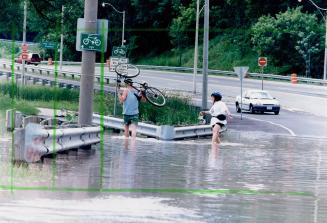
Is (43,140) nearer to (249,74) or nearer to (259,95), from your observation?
(259,95)

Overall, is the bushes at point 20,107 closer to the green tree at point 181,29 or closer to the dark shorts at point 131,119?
the dark shorts at point 131,119

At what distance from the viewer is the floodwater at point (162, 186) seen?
10.6 m

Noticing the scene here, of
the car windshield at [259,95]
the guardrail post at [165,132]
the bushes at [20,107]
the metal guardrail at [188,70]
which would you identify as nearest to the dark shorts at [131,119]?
the guardrail post at [165,132]

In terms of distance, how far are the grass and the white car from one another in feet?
32.5

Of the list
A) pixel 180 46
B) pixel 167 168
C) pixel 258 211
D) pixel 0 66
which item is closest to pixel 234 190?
pixel 258 211

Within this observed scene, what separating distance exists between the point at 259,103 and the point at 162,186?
121ft

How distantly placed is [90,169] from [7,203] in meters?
5.00

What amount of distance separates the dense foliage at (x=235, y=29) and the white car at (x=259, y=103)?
21.1 metres

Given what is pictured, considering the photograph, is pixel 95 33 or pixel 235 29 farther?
pixel 235 29

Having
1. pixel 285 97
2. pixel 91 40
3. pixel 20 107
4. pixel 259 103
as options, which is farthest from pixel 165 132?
pixel 285 97

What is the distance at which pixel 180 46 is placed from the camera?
307ft

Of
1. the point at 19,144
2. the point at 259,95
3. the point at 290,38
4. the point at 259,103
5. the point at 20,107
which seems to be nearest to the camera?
the point at 19,144

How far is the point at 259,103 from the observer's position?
5003 centimetres

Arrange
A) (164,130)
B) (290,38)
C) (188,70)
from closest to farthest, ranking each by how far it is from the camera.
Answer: (164,130) < (290,38) < (188,70)
